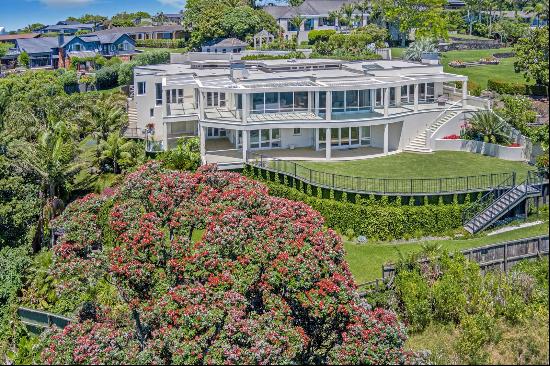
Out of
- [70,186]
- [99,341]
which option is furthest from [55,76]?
[99,341]

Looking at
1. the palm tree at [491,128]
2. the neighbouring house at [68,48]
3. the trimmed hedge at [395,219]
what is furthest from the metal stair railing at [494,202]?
the neighbouring house at [68,48]

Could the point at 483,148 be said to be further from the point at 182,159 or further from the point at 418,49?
the point at 418,49

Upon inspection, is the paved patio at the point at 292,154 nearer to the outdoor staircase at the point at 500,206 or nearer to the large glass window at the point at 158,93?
the large glass window at the point at 158,93

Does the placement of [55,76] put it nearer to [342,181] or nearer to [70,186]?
[70,186]

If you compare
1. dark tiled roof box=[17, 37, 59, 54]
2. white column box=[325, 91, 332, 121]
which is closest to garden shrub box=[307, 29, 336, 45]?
dark tiled roof box=[17, 37, 59, 54]

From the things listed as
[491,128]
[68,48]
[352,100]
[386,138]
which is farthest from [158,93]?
[68,48]

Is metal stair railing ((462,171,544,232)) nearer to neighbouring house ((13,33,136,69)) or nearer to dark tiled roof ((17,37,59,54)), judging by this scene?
neighbouring house ((13,33,136,69))

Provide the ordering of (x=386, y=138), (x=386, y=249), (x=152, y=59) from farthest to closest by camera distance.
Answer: (x=152, y=59) → (x=386, y=138) → (x=386, y=249)
